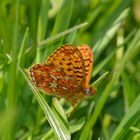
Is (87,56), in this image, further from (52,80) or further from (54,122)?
(54,122)

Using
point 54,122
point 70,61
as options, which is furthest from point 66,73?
point 54,122

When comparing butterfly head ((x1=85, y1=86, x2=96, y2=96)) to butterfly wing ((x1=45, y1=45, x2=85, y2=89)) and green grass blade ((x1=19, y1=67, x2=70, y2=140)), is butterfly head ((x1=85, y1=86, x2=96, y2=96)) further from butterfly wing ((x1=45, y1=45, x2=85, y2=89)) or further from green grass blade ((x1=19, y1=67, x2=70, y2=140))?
green grass blade ((x1=19, y1=67, x2=70, y2=140))

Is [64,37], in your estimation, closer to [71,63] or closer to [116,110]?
[71,63]

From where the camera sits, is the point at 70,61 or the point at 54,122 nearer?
the point at 54,122

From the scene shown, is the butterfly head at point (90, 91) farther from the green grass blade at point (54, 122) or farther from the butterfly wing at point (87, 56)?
the green grass blade at point (54, 122)

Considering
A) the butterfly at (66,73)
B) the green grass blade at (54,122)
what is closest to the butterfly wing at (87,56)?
the butterfly at (66,73)

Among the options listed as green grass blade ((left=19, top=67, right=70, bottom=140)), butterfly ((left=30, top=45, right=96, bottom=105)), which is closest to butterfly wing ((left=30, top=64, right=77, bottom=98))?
butterfly ((left=30, top=45, right=96, bottom=105))
